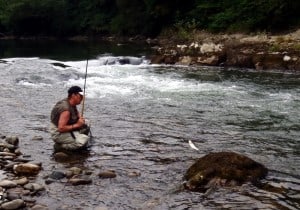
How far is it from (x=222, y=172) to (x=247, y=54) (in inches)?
706

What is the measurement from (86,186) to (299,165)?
3.96 metres

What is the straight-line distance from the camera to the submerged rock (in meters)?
7.82

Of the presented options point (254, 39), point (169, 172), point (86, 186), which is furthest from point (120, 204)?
point (254, 39)

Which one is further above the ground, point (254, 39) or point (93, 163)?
point (254, 39)

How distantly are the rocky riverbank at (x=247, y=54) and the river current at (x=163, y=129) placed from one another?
1.60 meters

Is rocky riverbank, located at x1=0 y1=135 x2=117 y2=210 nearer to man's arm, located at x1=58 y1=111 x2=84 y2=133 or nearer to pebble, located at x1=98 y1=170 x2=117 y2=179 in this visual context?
pebble, located at x1=98 y1=170 x2=117 y2=179

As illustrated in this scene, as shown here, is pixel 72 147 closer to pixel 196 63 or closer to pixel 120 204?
pixel 120 204

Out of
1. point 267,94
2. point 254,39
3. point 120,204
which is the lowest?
point 120,204

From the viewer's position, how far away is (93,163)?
9.23 m

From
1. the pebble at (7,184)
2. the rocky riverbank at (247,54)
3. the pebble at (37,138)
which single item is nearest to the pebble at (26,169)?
the pebble at (7,184)

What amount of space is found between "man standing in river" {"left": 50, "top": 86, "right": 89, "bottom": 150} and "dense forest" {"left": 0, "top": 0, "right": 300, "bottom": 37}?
2318 cm

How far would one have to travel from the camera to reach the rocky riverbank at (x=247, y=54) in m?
23.4

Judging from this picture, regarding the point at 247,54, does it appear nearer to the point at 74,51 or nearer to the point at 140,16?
the point at 74,51

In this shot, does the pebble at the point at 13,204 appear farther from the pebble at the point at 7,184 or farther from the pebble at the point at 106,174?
the pebble at the point at 106,174
